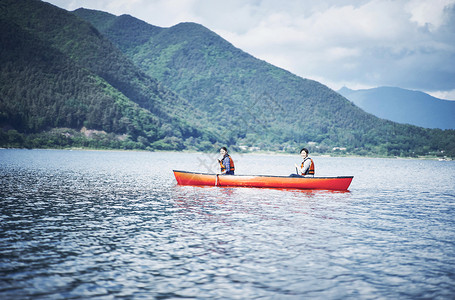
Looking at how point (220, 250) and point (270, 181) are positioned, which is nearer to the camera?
point (220, 250)

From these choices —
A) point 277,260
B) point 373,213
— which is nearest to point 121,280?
point 277,260

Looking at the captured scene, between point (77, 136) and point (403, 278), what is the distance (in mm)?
166387

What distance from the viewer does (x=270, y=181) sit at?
2822 cm

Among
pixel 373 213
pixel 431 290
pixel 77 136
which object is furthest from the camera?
pixel 77 136

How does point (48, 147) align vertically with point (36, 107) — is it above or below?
below

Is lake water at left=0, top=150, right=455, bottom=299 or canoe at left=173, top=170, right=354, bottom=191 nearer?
lake water at left=0, top=150, right=455, bottom=299

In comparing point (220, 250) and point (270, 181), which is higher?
point (270, 181)

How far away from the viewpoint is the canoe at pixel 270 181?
1065 inches

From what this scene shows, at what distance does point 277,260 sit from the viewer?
35.0 ft

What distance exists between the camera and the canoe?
88.8 ft

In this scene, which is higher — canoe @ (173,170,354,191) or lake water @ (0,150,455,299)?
canoe @ (173,170,354,191)

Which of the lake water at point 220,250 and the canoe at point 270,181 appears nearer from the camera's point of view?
the lake water at point 220,250

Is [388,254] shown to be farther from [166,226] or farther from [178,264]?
[166,226]

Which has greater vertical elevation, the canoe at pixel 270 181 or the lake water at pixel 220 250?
the canoe at pixel 270 181
